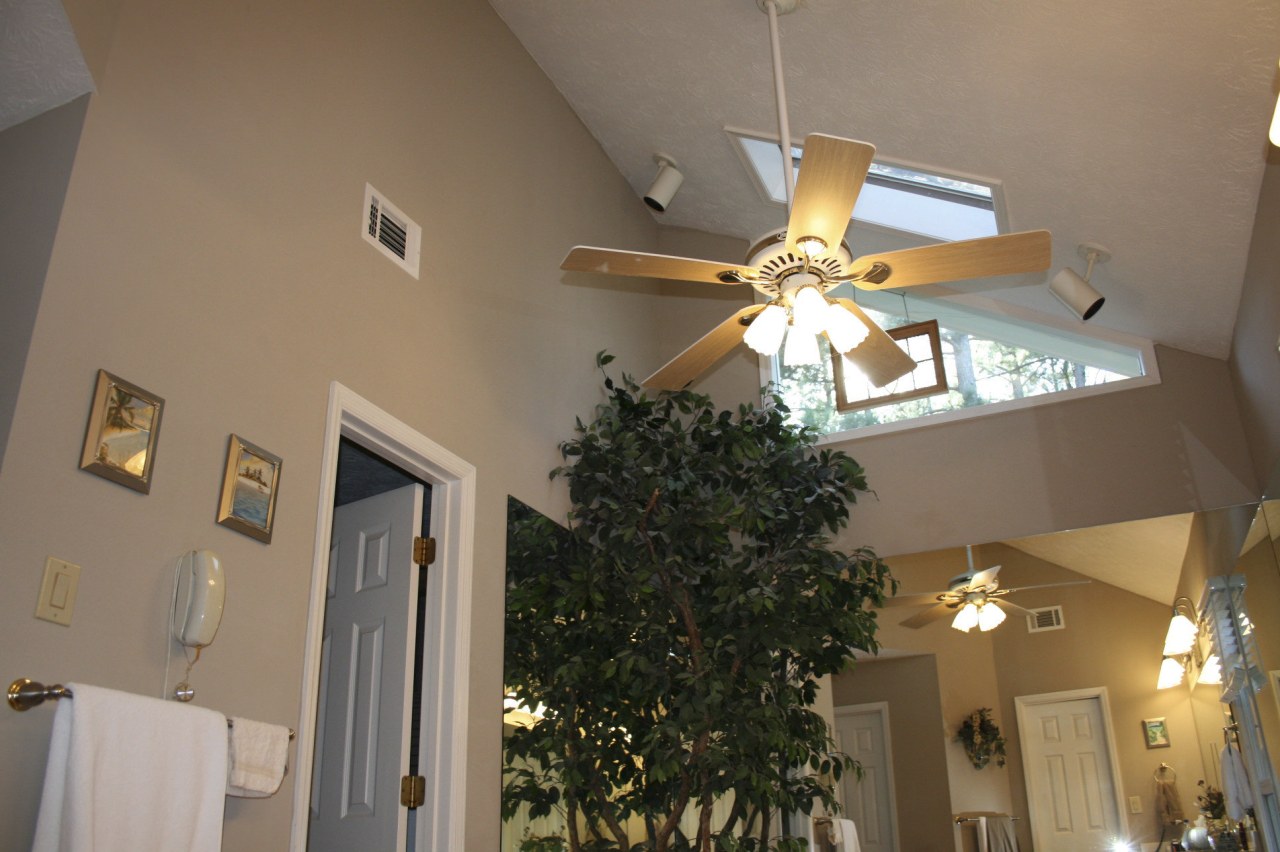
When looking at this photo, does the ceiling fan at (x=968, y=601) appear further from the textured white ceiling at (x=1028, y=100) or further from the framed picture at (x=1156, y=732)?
the framed picture at (x=1156, y=732)

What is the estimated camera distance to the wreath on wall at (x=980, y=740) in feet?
27.4

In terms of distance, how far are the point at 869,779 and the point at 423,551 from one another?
570 centimetres

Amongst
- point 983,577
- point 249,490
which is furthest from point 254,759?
point 983,577

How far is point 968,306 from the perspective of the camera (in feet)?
17.3

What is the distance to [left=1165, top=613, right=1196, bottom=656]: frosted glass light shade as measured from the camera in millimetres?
7181

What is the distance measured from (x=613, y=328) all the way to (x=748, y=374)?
2.70 feet

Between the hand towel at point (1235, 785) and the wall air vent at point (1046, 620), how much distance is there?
2499mm

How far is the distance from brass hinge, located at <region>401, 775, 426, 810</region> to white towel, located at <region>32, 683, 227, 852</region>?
1.05 metres

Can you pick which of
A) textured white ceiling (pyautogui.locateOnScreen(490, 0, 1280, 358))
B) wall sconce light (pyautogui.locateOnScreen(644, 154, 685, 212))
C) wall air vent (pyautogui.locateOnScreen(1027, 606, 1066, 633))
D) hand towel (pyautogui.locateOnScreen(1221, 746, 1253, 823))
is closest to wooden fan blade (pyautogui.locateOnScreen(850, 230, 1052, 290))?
textured white ceiling (pyautogui.locateOnScreen(490, 0, 1280, 358))

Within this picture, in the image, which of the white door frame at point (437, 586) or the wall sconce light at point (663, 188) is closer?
the white door frame at point (437, 586)

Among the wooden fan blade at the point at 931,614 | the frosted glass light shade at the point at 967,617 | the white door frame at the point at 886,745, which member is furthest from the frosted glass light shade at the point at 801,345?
the white door frame at the point at 886,745

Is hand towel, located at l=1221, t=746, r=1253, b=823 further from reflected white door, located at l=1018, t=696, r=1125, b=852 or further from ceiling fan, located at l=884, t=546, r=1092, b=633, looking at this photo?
reflected white door, located at l=1018, t=696, r=1125, b=852

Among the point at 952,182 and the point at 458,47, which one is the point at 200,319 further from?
the point at 952,182

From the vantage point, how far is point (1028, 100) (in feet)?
12.3
